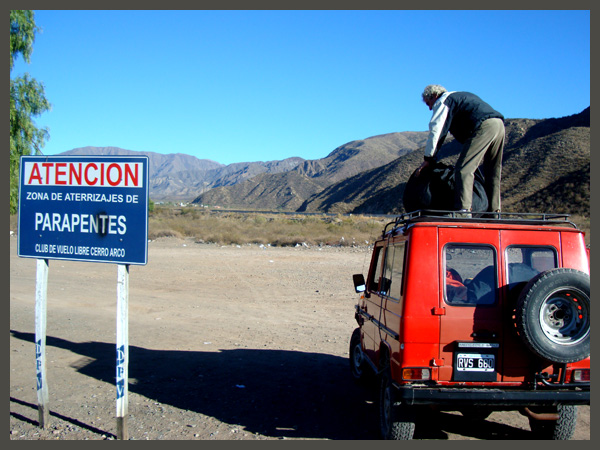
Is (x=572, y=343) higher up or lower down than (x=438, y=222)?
lower down

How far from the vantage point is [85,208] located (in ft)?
16.0

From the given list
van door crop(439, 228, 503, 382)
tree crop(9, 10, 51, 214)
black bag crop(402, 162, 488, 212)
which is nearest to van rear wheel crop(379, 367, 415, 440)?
van door crop(439, 228, 503, 382)

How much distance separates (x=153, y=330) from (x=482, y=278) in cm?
752

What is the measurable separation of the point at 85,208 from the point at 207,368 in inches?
136

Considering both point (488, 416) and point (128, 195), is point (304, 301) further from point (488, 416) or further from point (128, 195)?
point (128, 195)

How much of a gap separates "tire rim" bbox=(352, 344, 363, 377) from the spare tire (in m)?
2.87

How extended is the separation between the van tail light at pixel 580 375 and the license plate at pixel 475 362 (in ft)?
2.11

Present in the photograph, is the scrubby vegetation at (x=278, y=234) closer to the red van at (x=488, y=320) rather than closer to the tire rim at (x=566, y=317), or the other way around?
the red van at (x=488, y=320)

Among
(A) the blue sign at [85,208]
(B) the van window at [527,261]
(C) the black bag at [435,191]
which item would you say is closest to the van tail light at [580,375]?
(B) the van window at [527,261]

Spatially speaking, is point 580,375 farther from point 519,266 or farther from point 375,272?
point 375,272

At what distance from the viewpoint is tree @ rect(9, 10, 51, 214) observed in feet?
41.4

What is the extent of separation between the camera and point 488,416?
5.52 metres

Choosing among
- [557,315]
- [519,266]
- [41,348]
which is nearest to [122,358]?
[41,348]

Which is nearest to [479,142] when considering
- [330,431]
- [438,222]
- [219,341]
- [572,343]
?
[438,222]
